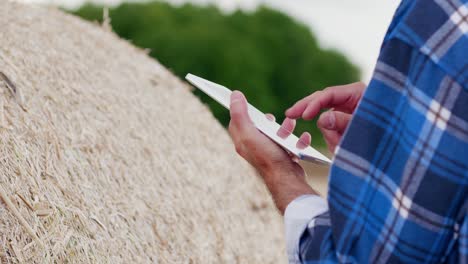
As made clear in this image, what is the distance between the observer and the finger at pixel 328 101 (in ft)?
5.94

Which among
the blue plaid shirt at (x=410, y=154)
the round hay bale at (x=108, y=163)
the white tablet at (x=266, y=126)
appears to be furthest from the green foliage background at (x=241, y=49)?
the blue plaid shirt at (x=410, y=154)

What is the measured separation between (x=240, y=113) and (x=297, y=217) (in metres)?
0.29

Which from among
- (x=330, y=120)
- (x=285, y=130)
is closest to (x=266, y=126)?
(x=285, y=130)

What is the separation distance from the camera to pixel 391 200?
4.83 ft

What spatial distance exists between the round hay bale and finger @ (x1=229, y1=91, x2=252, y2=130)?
100cm

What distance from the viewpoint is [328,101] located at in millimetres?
1914

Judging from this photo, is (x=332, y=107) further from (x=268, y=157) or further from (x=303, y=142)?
(x=268, y=157)

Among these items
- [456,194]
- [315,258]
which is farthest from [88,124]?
[456,194]

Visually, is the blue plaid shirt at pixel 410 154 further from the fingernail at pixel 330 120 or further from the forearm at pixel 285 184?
the fingernail at pixel 330 120

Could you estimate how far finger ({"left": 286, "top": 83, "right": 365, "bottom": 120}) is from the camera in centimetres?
181

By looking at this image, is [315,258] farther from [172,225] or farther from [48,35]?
[48,35]

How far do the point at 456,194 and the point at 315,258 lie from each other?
1.00 feet

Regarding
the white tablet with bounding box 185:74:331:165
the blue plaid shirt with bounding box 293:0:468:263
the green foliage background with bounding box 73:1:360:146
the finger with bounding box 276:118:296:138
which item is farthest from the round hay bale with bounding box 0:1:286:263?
the green foliage background with bounding box 73:1:360:146

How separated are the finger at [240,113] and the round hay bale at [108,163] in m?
1.00
